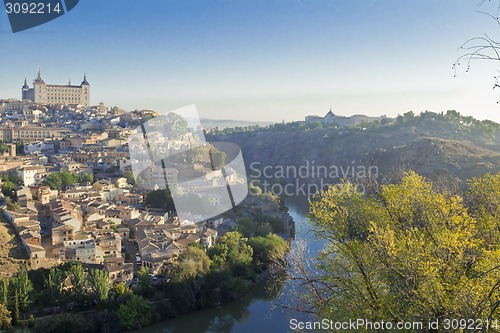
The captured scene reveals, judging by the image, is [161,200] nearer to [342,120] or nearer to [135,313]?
[135,313]

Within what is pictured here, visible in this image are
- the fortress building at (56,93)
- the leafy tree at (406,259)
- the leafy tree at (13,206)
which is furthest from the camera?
the fortress building at (56,93)

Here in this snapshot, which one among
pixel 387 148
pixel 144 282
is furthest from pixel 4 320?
pixel 387 148

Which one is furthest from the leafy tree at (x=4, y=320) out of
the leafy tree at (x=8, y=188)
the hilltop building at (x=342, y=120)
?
the hilltop building at (x=342, y=120)

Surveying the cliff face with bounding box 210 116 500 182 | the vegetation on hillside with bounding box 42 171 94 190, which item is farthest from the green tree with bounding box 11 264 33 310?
the cliff face with bounding box 210 116 500 182

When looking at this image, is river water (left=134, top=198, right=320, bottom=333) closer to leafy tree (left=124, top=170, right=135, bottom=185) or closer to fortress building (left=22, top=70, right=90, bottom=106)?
leafy tree (left=124, top=170, right=135, bottom=185)

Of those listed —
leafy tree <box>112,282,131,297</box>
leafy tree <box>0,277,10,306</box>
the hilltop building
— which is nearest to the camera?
leafy tree <box>0,277,10,306</box>

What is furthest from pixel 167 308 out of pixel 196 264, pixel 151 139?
pixel 151 139

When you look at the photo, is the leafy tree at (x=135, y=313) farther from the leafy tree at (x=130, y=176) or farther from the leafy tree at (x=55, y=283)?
the leafy tree at (x=130, y=176)
